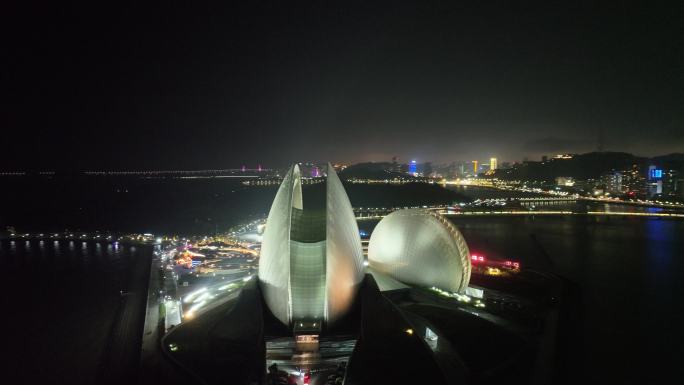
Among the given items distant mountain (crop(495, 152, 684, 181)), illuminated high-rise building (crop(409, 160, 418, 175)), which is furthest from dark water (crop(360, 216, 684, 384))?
illuminated high-rise building (crop(409, 160, 418, 175))

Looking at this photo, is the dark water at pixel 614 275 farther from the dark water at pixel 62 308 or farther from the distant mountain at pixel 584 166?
the distant mountain at pixel 584 166

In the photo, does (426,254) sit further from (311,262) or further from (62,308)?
(62,308)

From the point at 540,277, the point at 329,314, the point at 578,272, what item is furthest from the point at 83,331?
the point at 578,272

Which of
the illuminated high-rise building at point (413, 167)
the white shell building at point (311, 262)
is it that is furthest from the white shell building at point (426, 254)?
the illuminated high-rise building at point (413, 167)

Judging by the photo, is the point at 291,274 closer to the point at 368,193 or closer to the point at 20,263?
the point at 20,263

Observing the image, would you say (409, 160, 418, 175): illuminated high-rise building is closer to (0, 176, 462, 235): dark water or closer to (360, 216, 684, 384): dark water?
(0, 176, 462, 235): dark water

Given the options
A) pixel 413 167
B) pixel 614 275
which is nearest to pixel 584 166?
pixel 413 167

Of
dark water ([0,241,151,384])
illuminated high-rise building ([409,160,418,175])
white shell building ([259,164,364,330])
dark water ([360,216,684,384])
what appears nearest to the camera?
white shell building ([259,164,364,330])
